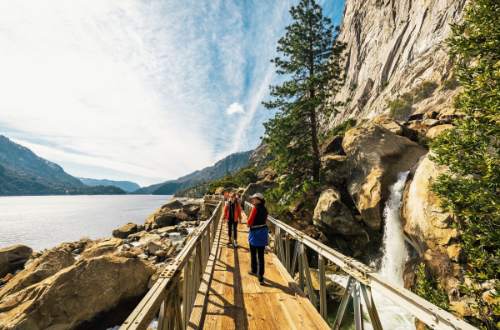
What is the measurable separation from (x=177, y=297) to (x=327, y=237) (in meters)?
16.1

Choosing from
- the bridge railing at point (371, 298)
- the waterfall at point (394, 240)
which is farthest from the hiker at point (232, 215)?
the waterfall at point (394, 240)

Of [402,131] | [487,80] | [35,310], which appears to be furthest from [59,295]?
[402,131]

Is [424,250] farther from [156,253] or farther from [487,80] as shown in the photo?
[156,253]

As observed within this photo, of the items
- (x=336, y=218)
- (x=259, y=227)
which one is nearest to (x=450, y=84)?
(x=336, y=218)

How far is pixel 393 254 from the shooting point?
14648 mm

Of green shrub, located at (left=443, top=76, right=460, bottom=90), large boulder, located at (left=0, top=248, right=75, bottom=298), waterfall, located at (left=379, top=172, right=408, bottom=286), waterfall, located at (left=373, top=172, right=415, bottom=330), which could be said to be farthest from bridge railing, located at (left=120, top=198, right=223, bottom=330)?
green shrub, located at (left=443, top=76, right=460, bottom=90)

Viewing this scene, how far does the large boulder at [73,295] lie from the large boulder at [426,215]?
14.0m

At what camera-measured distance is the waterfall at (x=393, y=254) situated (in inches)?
455

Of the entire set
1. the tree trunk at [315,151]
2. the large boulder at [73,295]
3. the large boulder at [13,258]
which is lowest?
the large boulder at [13,258]

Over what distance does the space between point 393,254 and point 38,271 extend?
68.6 ft

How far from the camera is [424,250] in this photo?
11.3 m

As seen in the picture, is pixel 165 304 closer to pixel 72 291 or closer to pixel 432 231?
pixel 72 291

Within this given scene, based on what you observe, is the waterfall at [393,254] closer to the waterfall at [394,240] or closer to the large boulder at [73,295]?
the waterfall at [394,240]

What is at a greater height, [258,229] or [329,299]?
[258,229]
